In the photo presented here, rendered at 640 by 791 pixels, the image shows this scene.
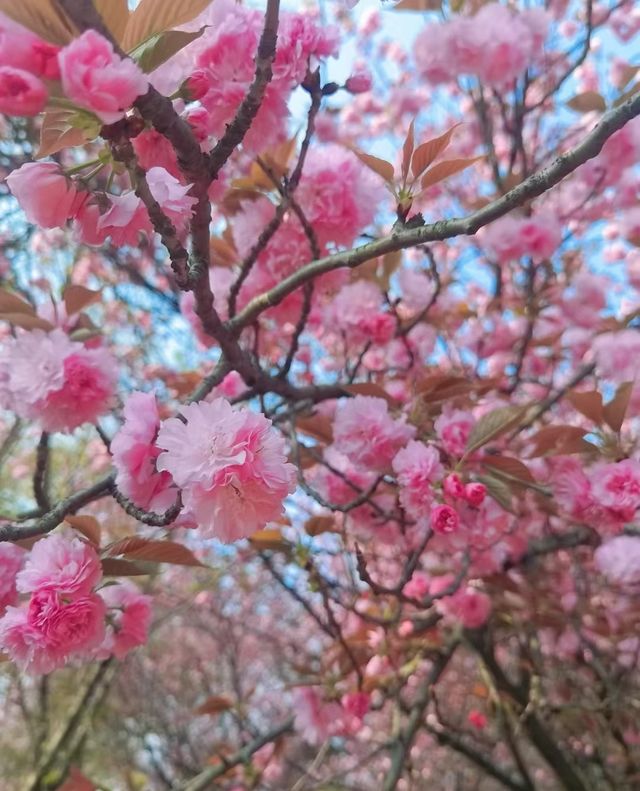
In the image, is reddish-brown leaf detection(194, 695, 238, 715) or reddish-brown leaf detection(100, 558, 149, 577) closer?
reddish-brown leaf detection(100, 558, 149, 577)

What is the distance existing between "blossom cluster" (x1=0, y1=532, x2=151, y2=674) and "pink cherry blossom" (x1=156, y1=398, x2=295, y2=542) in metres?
0.20

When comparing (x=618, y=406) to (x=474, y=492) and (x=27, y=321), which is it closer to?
(x=474, y=492)

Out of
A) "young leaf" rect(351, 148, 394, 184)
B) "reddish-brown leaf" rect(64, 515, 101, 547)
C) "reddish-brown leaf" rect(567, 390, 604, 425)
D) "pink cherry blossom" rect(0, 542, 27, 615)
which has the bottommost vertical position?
"pink cherry blossom" rect(0, 542, 27, 615)

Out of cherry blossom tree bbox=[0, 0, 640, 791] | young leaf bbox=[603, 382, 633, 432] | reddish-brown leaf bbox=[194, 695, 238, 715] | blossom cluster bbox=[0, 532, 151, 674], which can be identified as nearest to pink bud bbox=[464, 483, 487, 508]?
cherry blossom tree bbox=[0, 0, 640, 791]

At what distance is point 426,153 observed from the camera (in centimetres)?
105

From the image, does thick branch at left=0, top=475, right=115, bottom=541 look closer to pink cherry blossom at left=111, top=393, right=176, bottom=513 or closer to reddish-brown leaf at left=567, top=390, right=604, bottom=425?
pink cherry blossom at left=111, top=393, right=176, bottom=513

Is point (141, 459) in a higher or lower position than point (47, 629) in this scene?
higher

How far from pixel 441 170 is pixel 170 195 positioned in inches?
18.6

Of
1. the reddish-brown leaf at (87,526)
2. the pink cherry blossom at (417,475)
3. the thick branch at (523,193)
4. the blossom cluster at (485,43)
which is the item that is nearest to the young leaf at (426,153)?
the thick branch at (523,193)

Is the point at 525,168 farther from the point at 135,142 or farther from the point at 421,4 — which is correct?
the point at 135,142

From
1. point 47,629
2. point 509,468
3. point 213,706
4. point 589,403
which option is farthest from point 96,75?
point 213,706

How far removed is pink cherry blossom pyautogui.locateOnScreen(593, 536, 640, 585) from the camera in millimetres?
1597

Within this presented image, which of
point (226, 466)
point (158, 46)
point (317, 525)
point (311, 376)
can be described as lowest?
point (226, 466)

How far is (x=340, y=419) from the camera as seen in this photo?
1312 mm
